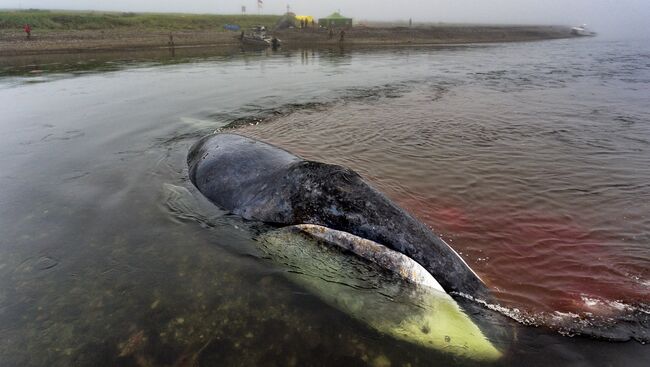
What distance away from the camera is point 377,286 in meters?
4.51

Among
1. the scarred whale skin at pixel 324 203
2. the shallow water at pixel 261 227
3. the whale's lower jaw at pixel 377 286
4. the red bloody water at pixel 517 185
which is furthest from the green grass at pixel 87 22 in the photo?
the whale's lower jaw at pixel 377 286

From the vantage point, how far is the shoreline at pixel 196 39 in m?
36.7

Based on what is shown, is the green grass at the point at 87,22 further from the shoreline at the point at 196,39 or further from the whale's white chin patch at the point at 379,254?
the whale's white chin patch at the point at 379,254

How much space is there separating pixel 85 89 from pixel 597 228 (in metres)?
19.5

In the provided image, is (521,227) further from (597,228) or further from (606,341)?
(606,341)

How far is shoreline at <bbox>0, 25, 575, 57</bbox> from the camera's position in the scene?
3672 centimetres

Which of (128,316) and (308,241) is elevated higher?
(308,241)

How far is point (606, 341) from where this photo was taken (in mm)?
3877

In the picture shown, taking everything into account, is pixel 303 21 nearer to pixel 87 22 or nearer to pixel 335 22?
pixel 335 22

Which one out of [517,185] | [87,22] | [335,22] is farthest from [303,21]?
[517,185]

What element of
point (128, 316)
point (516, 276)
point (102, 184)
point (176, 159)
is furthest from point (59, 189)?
point (516, 276)

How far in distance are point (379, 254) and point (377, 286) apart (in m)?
0.40

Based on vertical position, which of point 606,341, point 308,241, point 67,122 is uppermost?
point 67,122

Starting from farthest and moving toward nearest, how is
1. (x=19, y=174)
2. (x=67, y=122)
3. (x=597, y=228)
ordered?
(x=67, y=122)
(x=19, y=174)
(x=597, y=228)
